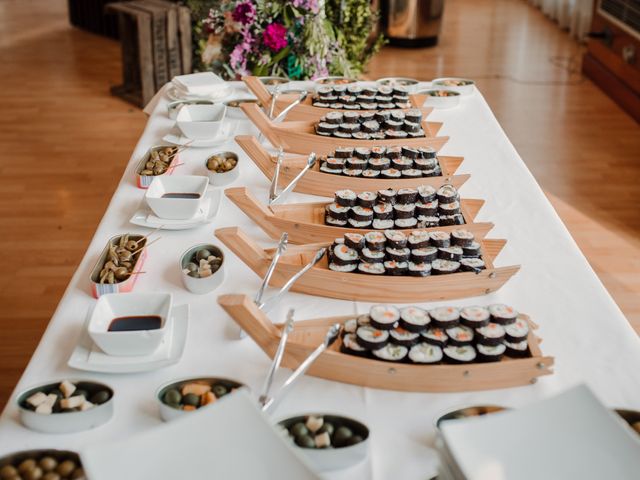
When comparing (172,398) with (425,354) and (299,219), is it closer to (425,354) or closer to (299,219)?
(425,354)

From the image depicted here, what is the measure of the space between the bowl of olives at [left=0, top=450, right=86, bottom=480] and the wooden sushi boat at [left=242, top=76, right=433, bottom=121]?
1455 millimetres

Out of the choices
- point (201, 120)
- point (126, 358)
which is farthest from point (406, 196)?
point (201, 120)

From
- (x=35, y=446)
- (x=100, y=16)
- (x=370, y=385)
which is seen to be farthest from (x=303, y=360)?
(x=100, y=16)

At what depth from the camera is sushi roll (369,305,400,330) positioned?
1346 millimetres

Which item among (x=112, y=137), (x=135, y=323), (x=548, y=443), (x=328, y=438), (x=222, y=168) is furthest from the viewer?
(x=112, y=137)

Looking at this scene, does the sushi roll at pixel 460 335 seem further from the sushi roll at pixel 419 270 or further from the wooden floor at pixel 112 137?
the wooden floor at pixel 112 137

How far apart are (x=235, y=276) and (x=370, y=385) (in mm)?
453

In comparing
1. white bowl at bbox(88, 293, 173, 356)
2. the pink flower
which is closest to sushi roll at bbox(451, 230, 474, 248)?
white bowl at bbox(88, 293, 173, 356)

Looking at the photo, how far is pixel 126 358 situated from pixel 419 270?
1.90 ft

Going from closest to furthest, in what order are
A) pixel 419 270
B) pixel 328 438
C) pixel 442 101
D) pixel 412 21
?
pixel 328 438 → pixel 419 270 → pixel 442 101 → pixel 412 21

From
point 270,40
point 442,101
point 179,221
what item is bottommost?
point 179,221

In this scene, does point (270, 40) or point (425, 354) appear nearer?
point (425, 354)

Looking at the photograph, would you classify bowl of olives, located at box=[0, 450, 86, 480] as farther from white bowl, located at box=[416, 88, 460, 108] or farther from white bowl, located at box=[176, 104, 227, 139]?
white bowl, located at box=[416, 88, 460, 108]

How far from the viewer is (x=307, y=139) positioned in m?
2.17
